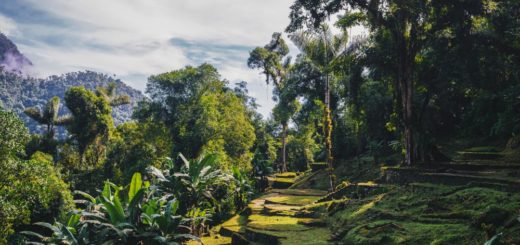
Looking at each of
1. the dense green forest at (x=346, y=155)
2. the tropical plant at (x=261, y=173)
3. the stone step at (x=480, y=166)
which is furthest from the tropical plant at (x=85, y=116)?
the stone step at (x=480, y=166)

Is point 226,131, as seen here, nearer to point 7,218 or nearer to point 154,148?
point 154,148

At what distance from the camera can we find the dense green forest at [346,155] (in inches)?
370

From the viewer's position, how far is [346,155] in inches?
1252

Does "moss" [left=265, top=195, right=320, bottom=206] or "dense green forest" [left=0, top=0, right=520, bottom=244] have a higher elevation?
"dense green forest" [left=0, top=0, right=520, bottom=244]

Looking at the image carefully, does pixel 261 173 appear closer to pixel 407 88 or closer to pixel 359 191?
pixel 359 191

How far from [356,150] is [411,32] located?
16234mm

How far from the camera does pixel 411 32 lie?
16219 millimetres

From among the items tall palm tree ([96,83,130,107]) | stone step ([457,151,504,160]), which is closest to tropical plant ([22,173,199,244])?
stone step ([457,151,504,160])

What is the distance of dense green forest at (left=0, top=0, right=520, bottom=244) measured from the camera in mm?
9406

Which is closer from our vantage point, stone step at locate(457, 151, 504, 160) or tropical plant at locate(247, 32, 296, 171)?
stone step at locate(457, 151, 504, 160)

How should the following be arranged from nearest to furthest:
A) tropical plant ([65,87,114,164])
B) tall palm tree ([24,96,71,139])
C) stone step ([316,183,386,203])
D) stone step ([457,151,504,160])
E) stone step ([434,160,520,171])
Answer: stone step ([434,160,520,171])
stone step ([316,183,386,203])
stone step ([457,151,504,160])
tropical plant ([65,87,114,164])
tall palm tree ([24,96,71,139])

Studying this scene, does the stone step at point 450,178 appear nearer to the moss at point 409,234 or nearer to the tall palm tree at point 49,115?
the moss at point 409,234

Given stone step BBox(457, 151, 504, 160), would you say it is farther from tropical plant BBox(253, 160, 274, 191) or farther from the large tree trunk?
tropical plant BBox(253, 160, 274, 191)

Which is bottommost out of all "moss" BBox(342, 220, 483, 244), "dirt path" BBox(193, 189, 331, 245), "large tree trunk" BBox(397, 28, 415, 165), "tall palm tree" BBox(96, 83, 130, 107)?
→ "dirt path" BBox(193, 189, 331, 245)
